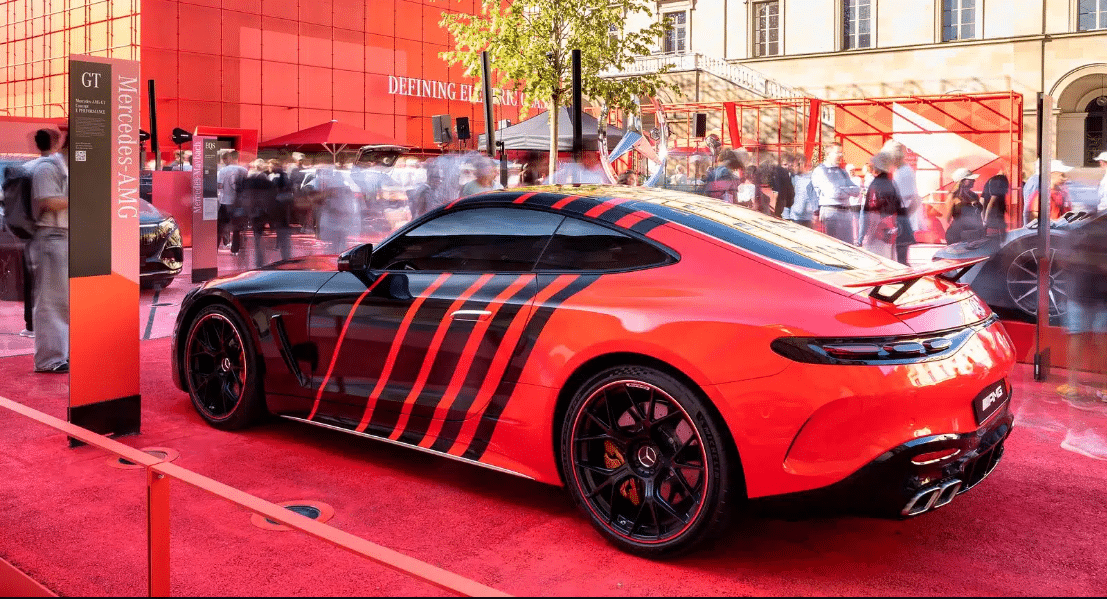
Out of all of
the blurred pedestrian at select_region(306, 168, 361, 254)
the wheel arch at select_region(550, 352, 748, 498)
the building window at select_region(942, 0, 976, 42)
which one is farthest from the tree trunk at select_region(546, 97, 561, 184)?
the building window at select_region(942, 0, 976, 42)

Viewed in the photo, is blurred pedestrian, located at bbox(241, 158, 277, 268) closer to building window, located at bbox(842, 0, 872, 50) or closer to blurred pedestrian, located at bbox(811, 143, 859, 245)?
blurred pedestrian, located at bbox(811, 143, 859, 245)

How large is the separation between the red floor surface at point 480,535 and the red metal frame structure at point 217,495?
5cm

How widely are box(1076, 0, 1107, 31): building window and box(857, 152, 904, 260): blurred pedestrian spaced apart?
105 feet

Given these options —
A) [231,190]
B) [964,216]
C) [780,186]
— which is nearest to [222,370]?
[964,216]

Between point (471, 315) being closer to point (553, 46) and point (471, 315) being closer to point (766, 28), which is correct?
point (553, 46)

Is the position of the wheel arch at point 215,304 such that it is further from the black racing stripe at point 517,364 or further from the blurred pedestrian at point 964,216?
the blurred pedestrian at point 964,216

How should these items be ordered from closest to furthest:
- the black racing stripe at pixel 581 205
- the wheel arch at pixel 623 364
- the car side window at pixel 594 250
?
the wheel arch at pixel 623 364 < the car side window at pixel 594 250 < the black racing stripe at pixel 581 205

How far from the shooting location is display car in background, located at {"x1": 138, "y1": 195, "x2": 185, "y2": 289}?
12.5 meters

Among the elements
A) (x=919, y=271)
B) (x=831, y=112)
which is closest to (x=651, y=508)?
(x=919, y=271)

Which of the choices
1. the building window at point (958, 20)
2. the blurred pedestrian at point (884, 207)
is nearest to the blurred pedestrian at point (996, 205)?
the blurred pedestrian at point (884, 207)

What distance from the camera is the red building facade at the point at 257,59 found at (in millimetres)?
33781

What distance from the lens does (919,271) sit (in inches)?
152

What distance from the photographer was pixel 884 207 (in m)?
10.9

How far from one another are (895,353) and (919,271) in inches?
21.4
